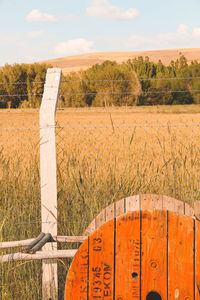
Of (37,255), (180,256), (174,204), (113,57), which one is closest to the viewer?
(180,256)

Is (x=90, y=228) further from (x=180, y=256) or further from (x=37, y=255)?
(x=180, y=256)

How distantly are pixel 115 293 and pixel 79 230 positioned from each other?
111 centimetres

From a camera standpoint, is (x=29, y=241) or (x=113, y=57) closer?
(x=29, y=241)

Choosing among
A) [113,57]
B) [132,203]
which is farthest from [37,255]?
[113,57]

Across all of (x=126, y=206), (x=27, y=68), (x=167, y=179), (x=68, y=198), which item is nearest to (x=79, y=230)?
(x=68, y=198)

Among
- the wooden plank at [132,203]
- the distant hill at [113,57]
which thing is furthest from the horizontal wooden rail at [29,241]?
the distant hill at [113,57]

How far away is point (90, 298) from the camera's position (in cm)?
192

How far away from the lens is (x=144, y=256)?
6.16ft

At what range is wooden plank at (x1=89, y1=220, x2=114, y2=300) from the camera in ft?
6.19

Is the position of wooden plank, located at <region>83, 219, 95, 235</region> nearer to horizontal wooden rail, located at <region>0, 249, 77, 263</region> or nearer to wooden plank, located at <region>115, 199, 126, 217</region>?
wooden plank, located at <region>115, 199, 126, 217</region>

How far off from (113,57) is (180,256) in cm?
9017

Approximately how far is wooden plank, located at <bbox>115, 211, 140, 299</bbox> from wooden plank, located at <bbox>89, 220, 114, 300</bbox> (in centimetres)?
3

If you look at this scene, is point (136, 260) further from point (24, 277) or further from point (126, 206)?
point (24, 277)

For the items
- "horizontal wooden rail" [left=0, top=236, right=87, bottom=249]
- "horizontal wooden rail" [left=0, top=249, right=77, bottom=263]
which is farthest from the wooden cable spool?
"horizontal wooden rail" [left=0, top=236, right=87, bottom=249]
